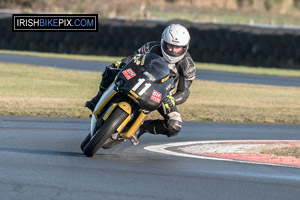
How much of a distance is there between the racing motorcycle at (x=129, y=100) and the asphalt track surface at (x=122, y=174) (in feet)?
1.05

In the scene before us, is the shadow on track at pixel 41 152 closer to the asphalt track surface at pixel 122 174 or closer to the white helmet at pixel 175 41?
the asphalt track surface at pixel 122 174

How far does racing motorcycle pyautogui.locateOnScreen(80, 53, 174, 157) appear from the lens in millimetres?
7914

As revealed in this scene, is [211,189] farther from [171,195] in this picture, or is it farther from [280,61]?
[280,61]

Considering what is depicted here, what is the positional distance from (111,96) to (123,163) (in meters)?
0.81

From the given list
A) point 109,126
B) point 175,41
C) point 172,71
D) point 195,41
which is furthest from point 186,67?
point 195,41

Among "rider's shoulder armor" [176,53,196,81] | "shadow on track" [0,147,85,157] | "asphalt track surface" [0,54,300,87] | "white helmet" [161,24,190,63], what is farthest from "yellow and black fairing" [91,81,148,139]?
"asphalt track surface" [0,54,300,87]

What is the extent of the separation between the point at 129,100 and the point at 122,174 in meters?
1.09

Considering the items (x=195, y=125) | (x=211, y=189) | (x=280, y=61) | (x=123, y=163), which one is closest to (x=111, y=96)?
(x=123, y=163)

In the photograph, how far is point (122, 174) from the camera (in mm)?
7297

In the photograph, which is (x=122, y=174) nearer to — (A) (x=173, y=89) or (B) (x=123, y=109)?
(B) (x=123, y=109)

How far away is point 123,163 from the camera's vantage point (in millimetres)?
8047

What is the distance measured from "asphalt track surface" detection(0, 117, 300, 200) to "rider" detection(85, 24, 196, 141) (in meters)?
0.37

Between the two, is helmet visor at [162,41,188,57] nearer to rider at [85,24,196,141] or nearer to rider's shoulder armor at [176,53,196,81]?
rider at [85,24,196,141]

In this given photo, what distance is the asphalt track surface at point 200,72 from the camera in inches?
933
